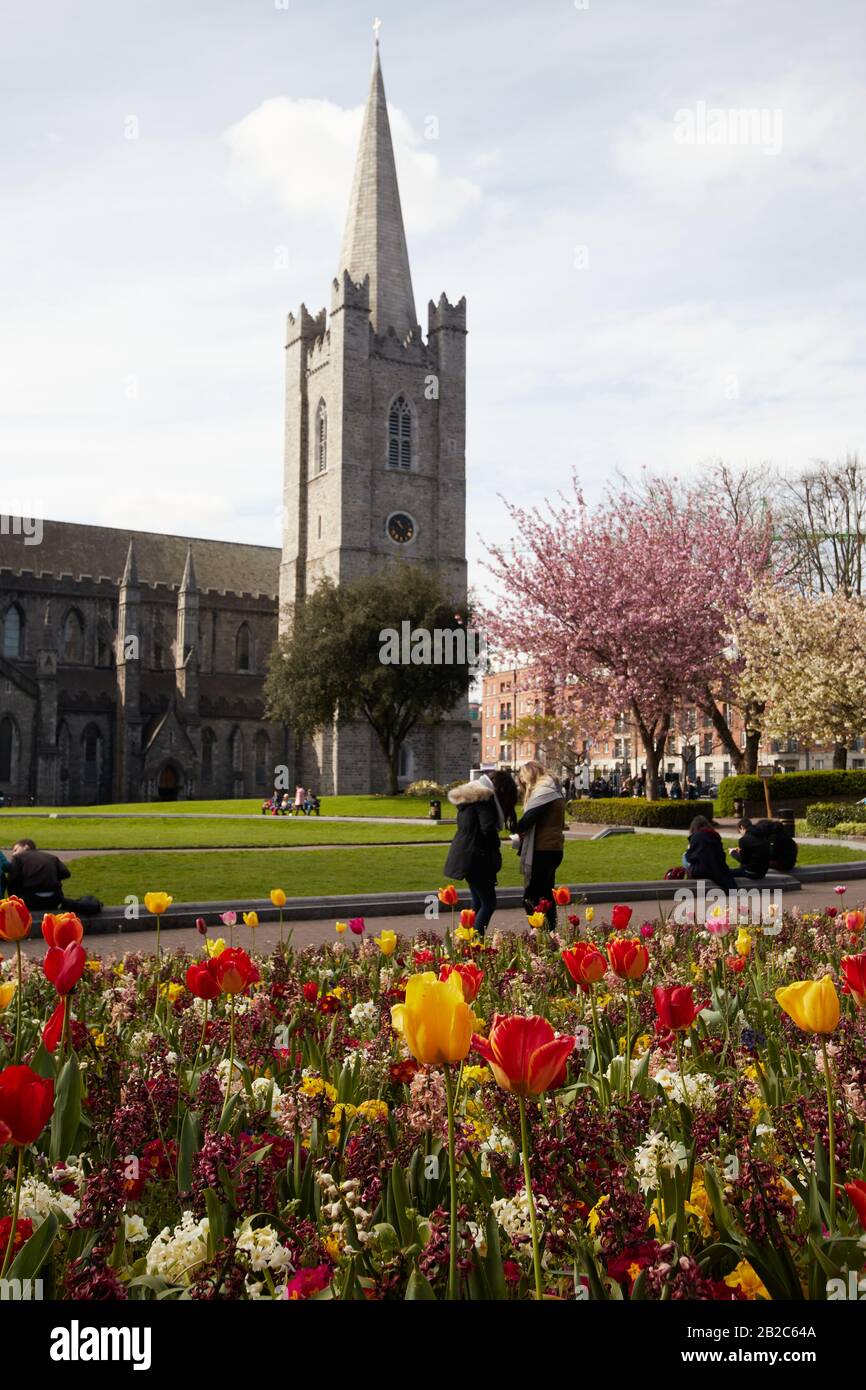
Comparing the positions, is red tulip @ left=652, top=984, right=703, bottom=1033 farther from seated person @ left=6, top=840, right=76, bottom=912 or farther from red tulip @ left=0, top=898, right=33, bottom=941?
seated person @ left=6, top=840, right=76, bottom=912

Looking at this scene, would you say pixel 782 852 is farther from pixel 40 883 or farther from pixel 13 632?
pixel 13 632

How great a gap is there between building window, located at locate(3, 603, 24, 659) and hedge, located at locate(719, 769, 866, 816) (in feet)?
154

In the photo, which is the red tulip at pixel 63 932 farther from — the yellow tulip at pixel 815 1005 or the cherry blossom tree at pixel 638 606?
the cherry blossom tree at pixel 638 606

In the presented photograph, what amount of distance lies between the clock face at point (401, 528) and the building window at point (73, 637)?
798 inches

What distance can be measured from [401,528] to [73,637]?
2143cm

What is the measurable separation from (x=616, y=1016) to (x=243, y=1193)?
2.36 m

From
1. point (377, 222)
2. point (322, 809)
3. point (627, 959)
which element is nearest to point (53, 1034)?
point (627, 959)

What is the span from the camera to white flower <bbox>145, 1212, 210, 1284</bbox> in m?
2.36

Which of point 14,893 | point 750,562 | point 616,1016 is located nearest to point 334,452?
point 750,562

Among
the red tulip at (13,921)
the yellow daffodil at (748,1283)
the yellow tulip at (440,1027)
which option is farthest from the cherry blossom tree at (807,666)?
the yellow tulip at (440,1027)

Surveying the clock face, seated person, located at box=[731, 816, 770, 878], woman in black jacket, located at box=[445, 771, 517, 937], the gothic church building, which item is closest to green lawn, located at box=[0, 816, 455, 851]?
seated person, located at box=[731, 816, 770, 878]
